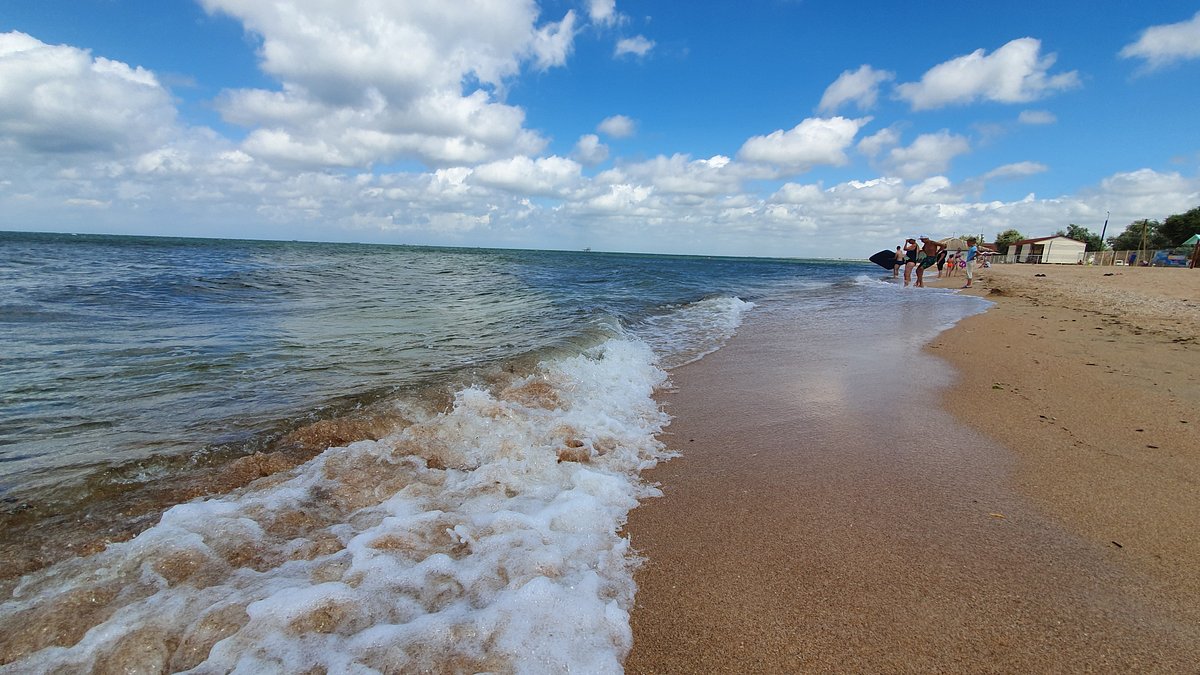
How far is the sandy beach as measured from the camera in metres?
1.91

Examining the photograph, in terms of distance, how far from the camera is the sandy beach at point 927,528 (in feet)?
6.27

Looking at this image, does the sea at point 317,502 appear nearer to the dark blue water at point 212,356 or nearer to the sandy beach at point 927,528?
the dark blue water at point 212,356

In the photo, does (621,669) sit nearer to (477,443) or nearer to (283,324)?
(477,443)

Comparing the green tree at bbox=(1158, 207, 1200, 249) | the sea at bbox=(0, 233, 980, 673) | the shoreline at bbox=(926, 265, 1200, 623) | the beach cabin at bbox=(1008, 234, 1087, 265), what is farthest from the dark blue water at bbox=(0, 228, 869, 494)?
the green tree at bbox=(1158, 207, 1200, 249)

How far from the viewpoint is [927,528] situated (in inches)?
107

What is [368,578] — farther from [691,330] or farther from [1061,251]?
[1061,251]

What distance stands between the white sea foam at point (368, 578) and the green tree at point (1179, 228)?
3145 inches

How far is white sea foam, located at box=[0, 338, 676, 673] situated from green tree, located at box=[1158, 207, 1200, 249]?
262 feet

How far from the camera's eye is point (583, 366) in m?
6.44

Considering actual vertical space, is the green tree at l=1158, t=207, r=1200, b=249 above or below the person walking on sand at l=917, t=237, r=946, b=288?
above

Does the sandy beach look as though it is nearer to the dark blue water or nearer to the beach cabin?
the dark blue water

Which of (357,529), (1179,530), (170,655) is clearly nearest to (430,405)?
(357,529)

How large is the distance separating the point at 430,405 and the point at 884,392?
16.0ft

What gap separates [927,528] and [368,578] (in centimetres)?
295
